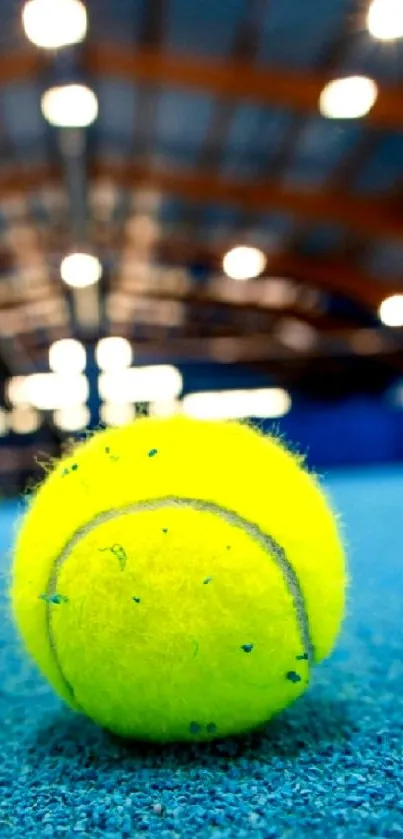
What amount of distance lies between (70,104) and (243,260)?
437 centimetres

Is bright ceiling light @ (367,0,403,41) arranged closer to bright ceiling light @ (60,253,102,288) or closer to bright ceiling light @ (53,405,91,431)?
bright ceiling light @ (60,253,102,288)

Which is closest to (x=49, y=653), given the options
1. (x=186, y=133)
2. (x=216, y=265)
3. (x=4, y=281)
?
(x=186, y=133)

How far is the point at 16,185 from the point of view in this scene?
274 inches

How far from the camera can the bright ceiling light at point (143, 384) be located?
10.6 m

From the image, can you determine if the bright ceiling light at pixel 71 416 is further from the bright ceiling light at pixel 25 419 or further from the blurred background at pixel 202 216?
the bright ceiling light at pixel 25 419

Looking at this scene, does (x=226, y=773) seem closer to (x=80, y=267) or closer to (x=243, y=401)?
(x=80, y=267)

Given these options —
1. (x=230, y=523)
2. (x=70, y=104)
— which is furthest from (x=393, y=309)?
(x=230, y=523)

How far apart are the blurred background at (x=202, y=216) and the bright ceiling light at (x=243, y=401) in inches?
1.4

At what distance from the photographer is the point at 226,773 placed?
1.88ft

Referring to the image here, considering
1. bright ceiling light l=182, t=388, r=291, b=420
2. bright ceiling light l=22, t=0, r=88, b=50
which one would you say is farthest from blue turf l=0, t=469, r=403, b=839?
bright ceiling light l=182, t=388, r=291, b=420

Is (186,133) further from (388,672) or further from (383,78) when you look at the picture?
(388,672)

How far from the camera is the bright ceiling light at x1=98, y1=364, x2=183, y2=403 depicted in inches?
419

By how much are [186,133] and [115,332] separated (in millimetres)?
5884

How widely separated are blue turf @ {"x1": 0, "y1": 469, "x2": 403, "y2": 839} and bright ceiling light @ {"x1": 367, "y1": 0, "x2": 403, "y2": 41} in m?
3.48
